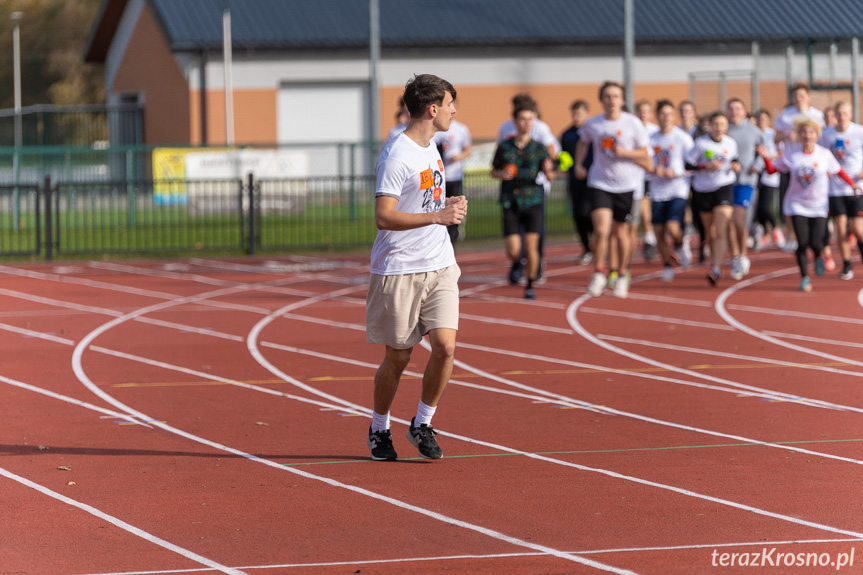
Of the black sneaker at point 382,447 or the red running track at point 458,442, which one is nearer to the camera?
the red running track at point 458,442

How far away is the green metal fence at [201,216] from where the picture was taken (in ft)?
71.6

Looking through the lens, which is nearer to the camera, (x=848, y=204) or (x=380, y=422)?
(x=380, y=422)

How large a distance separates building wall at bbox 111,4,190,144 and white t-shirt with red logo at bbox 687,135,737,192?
25051 mm

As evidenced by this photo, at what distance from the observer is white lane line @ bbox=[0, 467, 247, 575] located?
217 inches

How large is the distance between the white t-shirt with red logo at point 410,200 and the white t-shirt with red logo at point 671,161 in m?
9.90

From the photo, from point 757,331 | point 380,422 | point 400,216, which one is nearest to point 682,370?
point 757,331

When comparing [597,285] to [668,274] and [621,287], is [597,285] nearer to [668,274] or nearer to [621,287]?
[621,287]

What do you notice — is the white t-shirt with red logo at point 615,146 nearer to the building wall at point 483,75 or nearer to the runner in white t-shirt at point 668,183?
the runner in white t-shirt at point 668,183

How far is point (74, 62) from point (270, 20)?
134 feet

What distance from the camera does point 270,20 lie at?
3944 centimetres

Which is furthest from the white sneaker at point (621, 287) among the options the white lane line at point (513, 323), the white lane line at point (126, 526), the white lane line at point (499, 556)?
the white lane line at point (499, 556)

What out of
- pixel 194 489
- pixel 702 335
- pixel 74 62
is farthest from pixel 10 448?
pixel 74 62

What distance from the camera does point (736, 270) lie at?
16.6m

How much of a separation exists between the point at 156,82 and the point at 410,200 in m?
35.3
